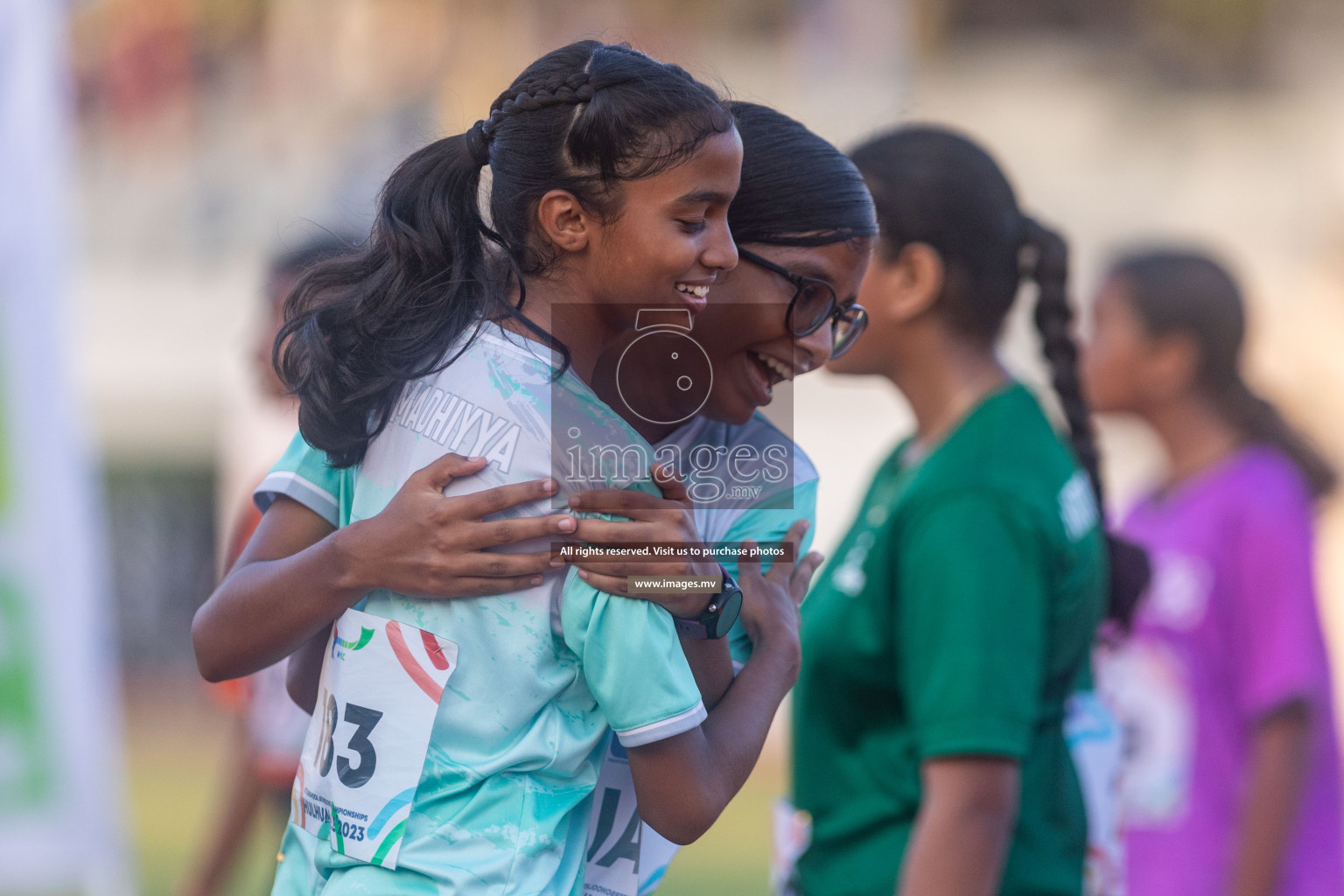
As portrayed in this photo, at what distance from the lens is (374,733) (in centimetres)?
131

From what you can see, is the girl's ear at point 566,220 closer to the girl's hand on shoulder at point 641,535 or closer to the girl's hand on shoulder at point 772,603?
the girl's hand on shoulder at point 641,535

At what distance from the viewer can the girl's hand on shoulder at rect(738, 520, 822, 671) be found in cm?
146

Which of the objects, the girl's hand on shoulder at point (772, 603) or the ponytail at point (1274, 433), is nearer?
the girl's hand on shoulder at point (772, 603)

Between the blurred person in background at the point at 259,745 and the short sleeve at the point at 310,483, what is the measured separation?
1667 millimetres

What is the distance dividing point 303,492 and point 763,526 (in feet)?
1.61

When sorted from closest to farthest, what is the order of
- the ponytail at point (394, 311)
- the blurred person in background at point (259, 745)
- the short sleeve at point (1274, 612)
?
the ponytail at point (394, 311) < the short sleeve at point (1274, 612) < the blurred person in background at point (259, 745)

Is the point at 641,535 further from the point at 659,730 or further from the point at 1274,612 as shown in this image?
the point at 1274,612

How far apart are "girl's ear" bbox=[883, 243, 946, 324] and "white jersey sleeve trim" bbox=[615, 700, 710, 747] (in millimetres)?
1130

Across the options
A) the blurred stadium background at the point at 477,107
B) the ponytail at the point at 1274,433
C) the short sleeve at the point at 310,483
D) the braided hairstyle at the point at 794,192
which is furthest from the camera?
the blurred stadium background at the point at 477,107

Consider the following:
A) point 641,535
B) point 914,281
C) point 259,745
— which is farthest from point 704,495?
point 259,745

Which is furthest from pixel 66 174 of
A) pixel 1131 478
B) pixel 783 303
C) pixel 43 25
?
pixel 783 303

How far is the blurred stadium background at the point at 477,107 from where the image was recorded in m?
11.6

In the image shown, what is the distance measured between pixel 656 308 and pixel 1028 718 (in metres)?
0.97

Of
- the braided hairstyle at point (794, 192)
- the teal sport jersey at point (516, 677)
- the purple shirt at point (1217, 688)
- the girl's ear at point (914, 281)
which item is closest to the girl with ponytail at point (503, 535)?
the teal sport jersey at point (516, 677)
